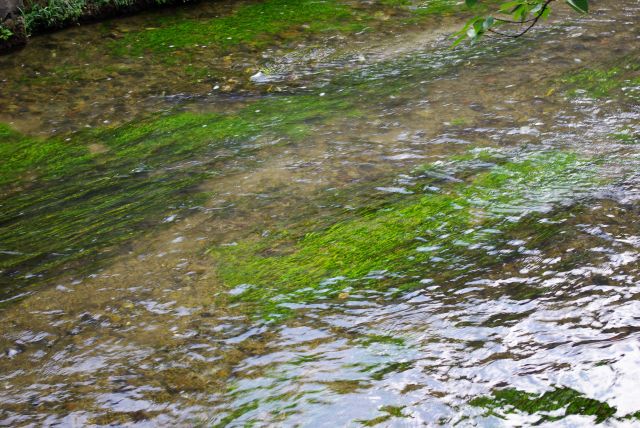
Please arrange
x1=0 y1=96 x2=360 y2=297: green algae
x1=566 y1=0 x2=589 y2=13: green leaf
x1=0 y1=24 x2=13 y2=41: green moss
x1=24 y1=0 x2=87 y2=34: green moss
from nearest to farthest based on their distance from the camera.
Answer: x1=566 y1=0 x2=589 y2=13: green leaf → x1=0 y1=96 x2=360 y2=297: green algae → x1=0 y1=24 x2=13 y2=41: green moss → x1=24 y1=0 x2=87 y2=34: green moss

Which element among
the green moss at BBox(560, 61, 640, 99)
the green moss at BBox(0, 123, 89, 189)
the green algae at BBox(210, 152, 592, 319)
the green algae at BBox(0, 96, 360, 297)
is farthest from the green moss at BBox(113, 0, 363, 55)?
the green algae at BBox(210, 152, 592, 319)

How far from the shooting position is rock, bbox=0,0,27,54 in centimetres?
859

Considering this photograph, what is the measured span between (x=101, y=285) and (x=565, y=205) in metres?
2.88

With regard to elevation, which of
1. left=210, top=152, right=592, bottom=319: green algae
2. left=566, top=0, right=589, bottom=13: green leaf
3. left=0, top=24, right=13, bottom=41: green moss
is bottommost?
left=210, top=152, right=592, bottom=319: green algae

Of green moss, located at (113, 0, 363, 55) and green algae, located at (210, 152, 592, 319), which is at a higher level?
green moss, located at (113, 0, 363, 55)

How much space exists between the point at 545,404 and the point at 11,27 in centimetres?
809

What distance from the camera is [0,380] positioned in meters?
3.50

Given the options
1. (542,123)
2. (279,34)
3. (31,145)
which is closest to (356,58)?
(279,34)

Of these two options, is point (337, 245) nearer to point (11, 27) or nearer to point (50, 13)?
point (11, 27)

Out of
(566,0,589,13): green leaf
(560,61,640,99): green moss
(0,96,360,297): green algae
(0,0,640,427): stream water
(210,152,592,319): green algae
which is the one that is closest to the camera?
(566,0,589,13): green leaf

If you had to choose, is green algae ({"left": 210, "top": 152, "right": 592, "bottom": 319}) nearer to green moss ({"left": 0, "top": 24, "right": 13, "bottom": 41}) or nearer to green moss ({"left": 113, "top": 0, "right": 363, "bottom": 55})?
green moss ({"left": 113, "top": 0, "right": 363, "bottom": 55})

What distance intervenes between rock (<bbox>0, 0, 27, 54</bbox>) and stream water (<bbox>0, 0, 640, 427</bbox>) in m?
1.46

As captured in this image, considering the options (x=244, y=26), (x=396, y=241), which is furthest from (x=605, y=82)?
(x=244, y=26)

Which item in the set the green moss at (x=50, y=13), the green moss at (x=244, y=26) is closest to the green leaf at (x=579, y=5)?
the green moss at (x=244, y=26)
